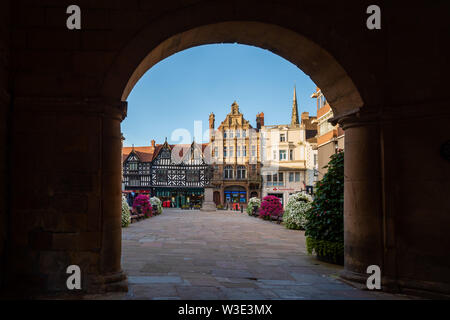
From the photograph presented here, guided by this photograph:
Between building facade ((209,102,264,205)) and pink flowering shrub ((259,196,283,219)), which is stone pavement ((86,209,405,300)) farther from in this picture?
building facade ((209,102,264,205))

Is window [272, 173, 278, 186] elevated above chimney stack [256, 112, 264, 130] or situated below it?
below

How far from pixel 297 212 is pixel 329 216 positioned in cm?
711

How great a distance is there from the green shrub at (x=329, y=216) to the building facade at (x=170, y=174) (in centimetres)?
3744

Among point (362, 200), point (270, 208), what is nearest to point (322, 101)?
point (270, 208)

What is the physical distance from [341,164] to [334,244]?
68.9 inches

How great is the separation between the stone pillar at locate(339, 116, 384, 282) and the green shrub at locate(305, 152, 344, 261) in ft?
5.11

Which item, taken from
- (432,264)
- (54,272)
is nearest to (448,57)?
(432,264)

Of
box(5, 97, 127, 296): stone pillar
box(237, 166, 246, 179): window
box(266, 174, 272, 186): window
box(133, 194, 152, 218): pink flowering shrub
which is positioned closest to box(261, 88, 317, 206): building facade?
box(266, 174, 272, 186): window

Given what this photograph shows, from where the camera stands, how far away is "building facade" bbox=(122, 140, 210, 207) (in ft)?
147

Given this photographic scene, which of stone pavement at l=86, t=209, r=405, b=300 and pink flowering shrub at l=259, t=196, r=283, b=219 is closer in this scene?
stone pavement at l=86, t=209, r=405, b=300

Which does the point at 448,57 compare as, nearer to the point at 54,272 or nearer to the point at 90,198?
the point at 90,198

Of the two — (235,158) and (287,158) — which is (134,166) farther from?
(287,158)

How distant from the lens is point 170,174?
45125 millimetres
